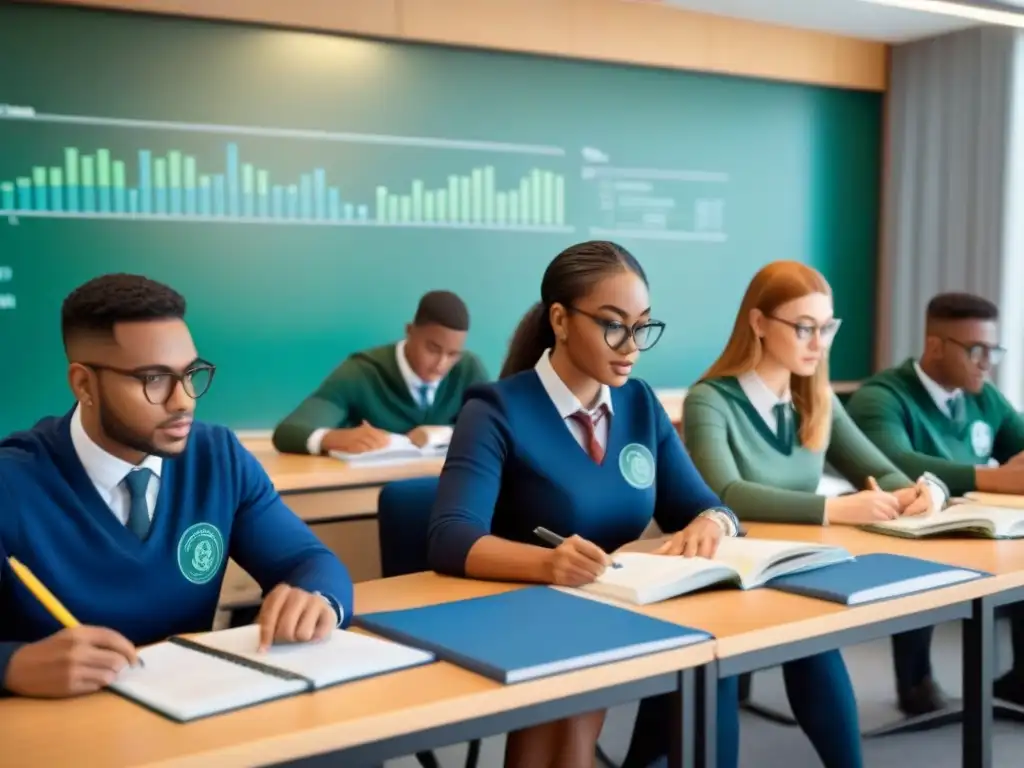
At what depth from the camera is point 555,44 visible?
16.4 ft

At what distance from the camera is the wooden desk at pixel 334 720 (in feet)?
3.88

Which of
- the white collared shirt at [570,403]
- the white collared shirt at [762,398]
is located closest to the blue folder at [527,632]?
the white collared shirt at [570,403]

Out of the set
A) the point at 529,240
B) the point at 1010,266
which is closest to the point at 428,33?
the point at 529,240

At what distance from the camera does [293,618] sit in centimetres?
150

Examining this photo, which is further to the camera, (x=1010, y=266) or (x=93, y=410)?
(x=1010, y=266)

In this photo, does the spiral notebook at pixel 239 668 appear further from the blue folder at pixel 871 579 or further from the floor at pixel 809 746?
the floor at pixel 809 746

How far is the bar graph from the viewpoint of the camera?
4.09 meters

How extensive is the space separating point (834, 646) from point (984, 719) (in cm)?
45

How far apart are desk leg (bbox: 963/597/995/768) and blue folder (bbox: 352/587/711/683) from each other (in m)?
0.65

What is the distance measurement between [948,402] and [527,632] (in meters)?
2.12

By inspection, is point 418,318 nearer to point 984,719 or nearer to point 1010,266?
point 984,719

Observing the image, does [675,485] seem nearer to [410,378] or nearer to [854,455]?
[854,455]

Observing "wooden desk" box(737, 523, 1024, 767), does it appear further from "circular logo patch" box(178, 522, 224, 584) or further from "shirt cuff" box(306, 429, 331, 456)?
"shirt cuff" box(306, 429, 331, 456)

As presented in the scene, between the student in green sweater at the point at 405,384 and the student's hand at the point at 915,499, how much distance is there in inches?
63.0
